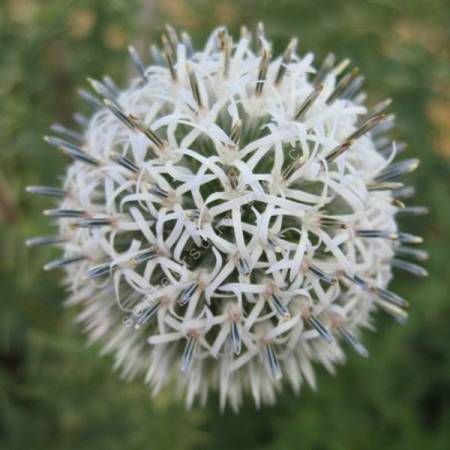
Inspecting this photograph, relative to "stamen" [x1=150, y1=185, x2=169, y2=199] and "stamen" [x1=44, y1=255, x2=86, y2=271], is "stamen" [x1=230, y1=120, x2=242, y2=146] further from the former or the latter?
"stamen" [x1=44, y1=255, x2=86, y2=271]

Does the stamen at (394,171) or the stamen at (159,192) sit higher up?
the stamen at (159,192)

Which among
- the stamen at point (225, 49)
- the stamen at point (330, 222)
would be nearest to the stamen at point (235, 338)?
the stamen at point (330, 222)

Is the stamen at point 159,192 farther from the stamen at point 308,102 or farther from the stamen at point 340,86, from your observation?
the stamen at point 340,86

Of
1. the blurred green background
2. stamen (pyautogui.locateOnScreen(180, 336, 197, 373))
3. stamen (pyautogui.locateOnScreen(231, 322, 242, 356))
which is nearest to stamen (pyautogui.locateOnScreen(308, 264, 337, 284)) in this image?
stamen (pyautogui.locateOnScreen(231, 322, 242, 356))

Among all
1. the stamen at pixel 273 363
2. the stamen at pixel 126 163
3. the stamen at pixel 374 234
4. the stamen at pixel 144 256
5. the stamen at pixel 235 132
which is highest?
the stamen at pixel 126 163

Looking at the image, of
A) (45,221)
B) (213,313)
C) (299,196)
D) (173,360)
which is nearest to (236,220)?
(299,196)

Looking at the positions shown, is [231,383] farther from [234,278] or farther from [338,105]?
[338,105]
